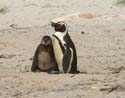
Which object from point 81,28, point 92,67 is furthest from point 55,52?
point 81,28

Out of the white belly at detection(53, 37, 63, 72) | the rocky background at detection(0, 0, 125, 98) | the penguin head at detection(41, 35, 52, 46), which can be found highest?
the penguin head at detection(41, 35, 52, 46)

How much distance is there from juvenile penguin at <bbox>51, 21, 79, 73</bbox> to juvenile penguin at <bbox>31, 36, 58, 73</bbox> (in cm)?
9

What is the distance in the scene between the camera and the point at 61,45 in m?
9.75

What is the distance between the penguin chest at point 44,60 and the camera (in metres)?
9.77

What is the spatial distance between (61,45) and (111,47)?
152 inches

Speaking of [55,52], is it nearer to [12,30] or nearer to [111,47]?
[111,47]

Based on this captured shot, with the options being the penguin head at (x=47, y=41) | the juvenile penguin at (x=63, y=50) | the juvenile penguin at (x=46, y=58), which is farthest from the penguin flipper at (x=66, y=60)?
the penguin head at (x=47, y=41)

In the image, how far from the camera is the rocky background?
24.6ft

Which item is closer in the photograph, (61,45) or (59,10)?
(61,45)

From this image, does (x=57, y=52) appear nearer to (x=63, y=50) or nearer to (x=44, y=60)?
(x=63, y=50)

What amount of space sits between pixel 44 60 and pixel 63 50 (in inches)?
13.3

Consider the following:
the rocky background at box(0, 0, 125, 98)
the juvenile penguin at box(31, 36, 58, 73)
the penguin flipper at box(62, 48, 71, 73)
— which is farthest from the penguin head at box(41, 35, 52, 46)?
the rocky background at box(0, 0, 125, 98)

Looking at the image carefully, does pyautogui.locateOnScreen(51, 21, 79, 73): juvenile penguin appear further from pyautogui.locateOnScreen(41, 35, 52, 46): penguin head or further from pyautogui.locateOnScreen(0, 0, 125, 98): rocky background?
pyautogui.locateOnScreen(0, 0, 125, 98): rocky background

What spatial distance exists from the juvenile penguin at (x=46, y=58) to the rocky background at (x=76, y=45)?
315 millimetres
